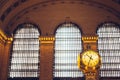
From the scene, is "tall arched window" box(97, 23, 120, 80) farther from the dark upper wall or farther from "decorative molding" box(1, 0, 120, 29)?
"decorative molding" box(1, 0, 120, 29)

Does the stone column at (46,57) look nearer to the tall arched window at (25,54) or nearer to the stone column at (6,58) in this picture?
the tall arched window at (25,54)

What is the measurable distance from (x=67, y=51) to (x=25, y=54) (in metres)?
3.49

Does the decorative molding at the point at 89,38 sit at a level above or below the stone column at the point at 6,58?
above

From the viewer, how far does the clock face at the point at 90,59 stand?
7.95m

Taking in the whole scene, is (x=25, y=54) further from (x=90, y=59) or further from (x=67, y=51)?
(x=90, y=59)

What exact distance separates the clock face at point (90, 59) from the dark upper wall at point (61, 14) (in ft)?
45.5

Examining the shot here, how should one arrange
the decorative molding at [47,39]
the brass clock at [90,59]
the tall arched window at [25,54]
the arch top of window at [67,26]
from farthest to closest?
the arch top of window at [67,26], the decorative molding at [47,39], the tall arched window at [25,54], the brass clock at [90,59]

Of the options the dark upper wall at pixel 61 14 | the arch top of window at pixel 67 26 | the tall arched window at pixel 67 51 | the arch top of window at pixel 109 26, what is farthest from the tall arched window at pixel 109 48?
the tall arched window at pixel 67 51

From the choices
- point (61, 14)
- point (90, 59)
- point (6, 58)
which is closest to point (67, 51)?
point (61, 14)

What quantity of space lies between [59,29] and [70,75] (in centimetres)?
398

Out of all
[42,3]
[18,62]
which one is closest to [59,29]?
[42,3]

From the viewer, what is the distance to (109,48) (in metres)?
22.1

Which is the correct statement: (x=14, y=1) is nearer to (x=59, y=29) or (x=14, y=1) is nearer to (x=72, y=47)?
(x=59, y=29)

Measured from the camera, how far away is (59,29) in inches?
888
